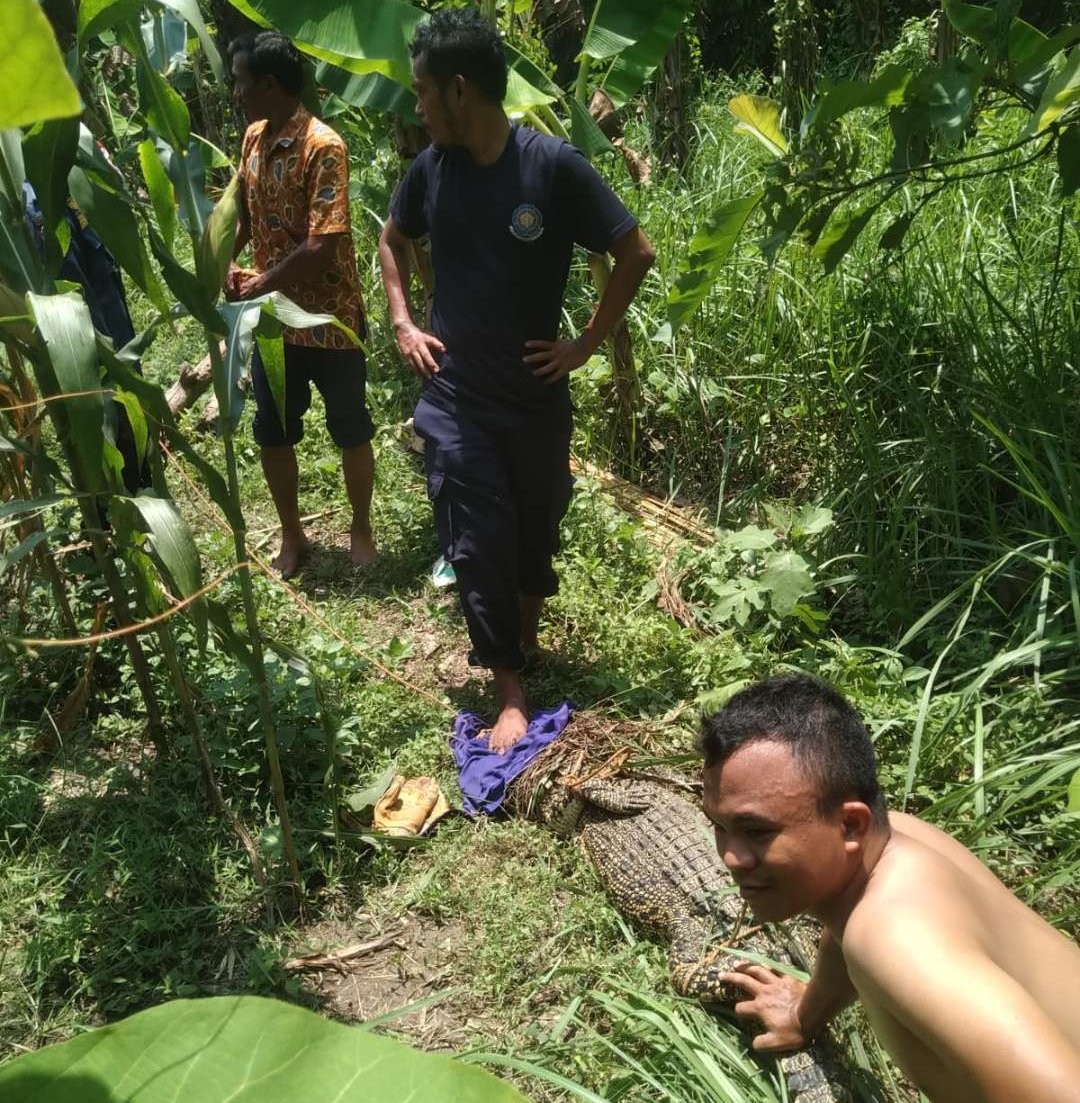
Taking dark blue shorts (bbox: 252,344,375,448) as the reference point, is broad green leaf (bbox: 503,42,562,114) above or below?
above

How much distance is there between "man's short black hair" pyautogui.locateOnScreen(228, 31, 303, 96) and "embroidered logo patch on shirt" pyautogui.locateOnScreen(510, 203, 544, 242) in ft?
3.68

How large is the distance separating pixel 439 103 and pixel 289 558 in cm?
183

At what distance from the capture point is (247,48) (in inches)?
132

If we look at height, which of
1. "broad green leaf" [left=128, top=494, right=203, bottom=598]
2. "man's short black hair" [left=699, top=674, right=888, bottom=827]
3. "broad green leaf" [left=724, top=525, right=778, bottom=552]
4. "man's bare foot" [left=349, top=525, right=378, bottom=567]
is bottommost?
"man's bare foot" [left=349, top=525, right=378, bottom=567]

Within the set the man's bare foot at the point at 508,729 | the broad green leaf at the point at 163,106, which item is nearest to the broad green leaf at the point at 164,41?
the broad green leaf at the point at 163,106

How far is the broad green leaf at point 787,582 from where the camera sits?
3.19m

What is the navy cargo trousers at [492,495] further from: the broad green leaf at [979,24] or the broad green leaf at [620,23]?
the broad green leaf at [620,23]

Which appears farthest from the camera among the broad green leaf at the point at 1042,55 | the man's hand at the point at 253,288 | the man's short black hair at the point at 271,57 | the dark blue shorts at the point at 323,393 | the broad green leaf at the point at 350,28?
the dark blue shorts at the point at 323,393

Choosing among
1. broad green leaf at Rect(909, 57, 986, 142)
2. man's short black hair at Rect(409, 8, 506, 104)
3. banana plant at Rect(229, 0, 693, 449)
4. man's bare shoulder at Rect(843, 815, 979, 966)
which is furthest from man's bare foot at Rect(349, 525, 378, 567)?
man's bare shoulder at Rect(843, 815, 979, 966)

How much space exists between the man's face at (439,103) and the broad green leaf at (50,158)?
36.9 inches

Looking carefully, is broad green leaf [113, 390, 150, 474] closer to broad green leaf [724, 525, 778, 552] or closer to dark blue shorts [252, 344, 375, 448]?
dark blue shorts [252, 344, 375, 448]

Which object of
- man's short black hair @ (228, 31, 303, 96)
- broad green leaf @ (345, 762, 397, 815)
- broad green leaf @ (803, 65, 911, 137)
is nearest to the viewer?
broad green leaf @ (803, 65, 911, 137)

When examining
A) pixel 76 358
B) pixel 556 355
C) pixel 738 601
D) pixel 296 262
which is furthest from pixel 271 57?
pixel 738 601

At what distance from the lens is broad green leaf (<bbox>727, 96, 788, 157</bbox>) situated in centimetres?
310
